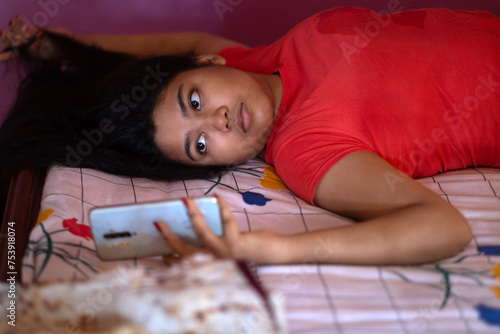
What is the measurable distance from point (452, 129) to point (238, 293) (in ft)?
2.39

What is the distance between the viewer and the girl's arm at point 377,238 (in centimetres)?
76

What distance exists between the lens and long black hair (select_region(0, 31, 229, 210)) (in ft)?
3.79

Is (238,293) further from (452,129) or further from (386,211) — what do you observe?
(452,129)

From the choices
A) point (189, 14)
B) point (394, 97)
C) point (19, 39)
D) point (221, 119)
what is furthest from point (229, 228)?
point (189, 14)

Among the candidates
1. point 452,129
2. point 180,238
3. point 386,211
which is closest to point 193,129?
point 180,238

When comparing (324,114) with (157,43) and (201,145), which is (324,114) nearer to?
(201,145)

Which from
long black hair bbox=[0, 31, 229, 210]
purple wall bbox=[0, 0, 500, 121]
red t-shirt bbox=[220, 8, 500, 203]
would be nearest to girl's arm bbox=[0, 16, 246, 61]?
long black hair bbox=[0, 31, 229, 210]

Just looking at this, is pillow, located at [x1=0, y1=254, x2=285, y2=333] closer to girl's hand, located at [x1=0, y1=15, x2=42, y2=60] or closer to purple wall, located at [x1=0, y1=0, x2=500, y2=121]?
girl's hand, located at [x1=0, y1=15, x2=42, y2=60]

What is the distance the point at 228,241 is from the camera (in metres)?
0.75

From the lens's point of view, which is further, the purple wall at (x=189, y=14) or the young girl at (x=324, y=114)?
the purple wall at (x=189, y=14)

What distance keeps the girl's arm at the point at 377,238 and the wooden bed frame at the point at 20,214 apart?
0.27 metres

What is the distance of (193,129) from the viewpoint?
1.11 meters

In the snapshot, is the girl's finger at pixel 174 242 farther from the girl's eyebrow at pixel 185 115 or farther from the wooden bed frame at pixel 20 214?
the girl's eyebrow at pixel 185 115

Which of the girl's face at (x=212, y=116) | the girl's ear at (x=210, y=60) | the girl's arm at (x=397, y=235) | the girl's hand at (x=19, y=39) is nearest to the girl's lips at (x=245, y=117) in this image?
the girl's face at (x=212, y=116)
